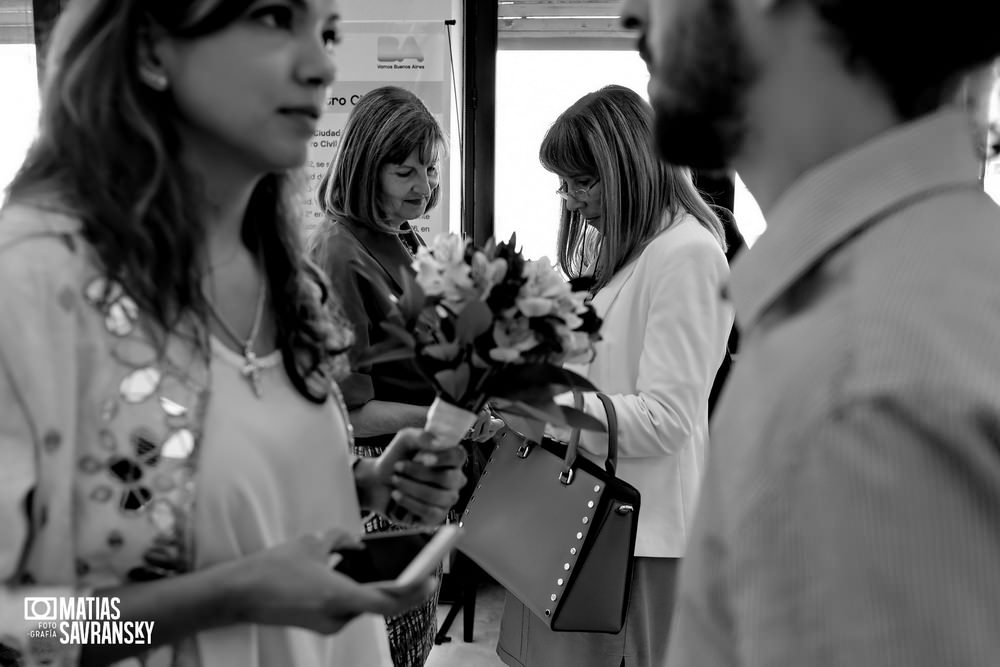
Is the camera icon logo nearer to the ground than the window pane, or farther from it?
nearer to the ground

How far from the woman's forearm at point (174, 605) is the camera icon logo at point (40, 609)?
0.05 meters

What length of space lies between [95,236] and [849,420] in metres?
0.80

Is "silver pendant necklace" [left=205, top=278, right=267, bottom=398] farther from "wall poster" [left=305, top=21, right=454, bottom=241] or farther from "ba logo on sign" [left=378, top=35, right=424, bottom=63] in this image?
"ba logo on sign" [left=378, top=35, right=424, bottom=63]

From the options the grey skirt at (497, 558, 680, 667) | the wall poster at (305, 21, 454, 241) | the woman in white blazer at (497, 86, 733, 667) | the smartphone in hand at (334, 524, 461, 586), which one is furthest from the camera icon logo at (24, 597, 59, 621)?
the wall poster at (305, 21, 454, 241)

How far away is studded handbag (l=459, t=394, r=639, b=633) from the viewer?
1856 millimetres

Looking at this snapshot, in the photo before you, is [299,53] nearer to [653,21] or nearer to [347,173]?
[653,21]

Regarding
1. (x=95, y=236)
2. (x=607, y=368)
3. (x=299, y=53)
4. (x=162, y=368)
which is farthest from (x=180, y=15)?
(x=607, y=368)

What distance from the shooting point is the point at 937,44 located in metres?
0.64

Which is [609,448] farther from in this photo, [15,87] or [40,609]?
[15,87]

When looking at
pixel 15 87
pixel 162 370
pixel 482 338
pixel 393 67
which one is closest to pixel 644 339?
pixel 482 338

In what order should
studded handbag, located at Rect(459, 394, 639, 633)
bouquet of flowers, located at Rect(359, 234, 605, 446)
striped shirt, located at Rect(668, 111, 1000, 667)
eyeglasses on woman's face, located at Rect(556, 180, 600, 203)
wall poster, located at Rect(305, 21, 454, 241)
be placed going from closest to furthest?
striped shirt, located at Rect(668, 111, 1000, 667), bouquet of flowers, located at Rect(359, 234, 605, 446), studded handbag, located at Rect(459, 394, 639, 633), eyeglasses on woman's face, located at Rect(556, 180, 600, 203), wall poster, located at Rect(305, 21, 454, 241)

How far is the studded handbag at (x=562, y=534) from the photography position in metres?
1.86

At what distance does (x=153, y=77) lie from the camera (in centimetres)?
98

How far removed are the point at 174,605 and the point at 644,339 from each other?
4.73 feet
